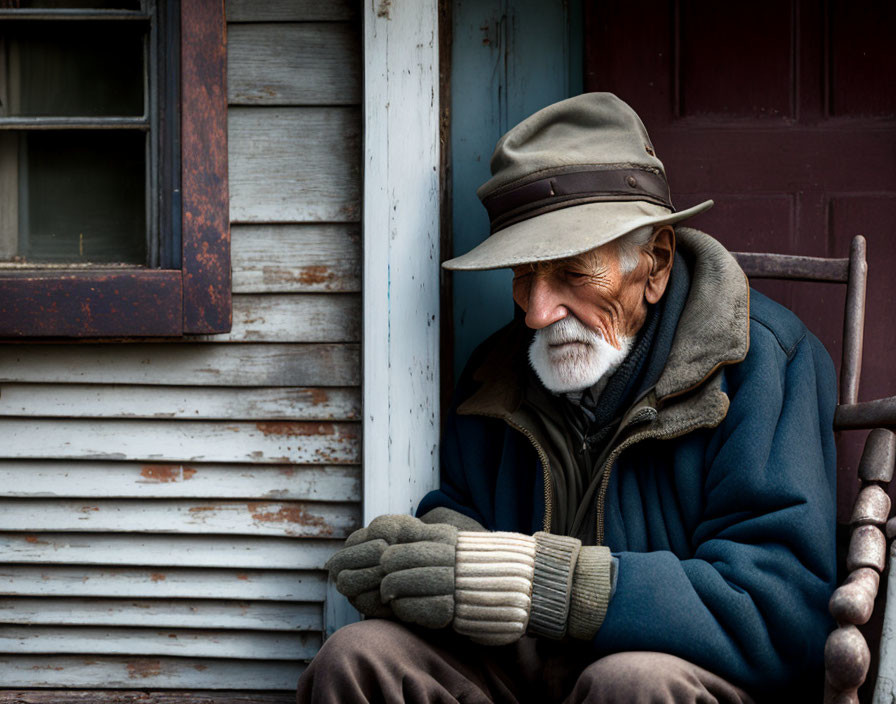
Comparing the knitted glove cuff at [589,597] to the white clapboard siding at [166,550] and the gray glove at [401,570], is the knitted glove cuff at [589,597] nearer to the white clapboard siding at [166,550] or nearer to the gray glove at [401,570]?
the gray glove at [401,570]

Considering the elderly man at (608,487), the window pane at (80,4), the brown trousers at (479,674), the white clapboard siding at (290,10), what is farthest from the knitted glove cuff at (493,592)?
the window pane at (80,4)

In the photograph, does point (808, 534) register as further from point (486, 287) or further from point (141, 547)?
point (141, 547)

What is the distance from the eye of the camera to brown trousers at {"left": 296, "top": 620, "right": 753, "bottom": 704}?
1.56 meters

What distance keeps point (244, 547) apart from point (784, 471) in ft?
4.52

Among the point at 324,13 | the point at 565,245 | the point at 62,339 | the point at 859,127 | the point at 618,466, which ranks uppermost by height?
the point at 324,13

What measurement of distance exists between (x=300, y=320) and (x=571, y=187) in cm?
82

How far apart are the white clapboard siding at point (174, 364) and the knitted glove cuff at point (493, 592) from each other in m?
0.81

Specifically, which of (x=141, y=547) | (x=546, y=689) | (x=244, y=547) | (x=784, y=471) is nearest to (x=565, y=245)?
(x=784, y=471)

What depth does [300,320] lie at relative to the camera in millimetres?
2346

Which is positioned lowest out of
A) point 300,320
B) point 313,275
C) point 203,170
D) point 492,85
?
point 300,320

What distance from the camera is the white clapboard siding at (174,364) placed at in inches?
92.4

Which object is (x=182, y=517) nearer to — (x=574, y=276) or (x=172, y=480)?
(x=172, y=480)

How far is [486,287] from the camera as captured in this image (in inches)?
97.4

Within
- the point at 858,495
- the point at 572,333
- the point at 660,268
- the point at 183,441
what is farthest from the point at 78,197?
the point at 858,495
